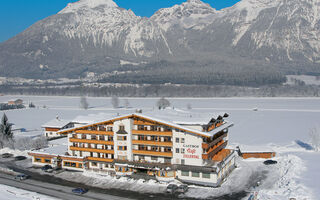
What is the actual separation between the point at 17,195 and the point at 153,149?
2624 centimetres

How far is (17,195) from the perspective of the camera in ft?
185

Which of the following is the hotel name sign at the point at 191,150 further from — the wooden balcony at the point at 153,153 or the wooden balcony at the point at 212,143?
the wooden balcony at the point at 153,153

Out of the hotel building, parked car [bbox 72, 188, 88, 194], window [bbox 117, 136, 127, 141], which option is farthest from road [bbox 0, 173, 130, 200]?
window [bbox 117, 136, 127, 141]

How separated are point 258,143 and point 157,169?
47592mm

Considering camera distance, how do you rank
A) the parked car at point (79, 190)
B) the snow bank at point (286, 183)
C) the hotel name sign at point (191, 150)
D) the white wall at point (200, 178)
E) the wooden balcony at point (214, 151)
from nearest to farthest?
the snow bank at point (286, 183), the parked car at point (79, 190), the white wall at point (200, 178), the wooden balcony at point (214, 151), the hotel name sign at point (191, 150)

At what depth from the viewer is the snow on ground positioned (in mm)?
54819

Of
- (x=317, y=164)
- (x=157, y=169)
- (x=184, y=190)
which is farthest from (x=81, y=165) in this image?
(x=317, y=164)

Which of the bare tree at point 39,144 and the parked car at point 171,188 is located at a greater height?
the bare tree at point 39,144

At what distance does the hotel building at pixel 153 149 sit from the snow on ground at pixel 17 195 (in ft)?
43.9

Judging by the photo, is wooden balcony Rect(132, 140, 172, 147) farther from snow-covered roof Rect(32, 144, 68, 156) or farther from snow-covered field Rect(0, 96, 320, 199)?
snow-covered roof Rect(32, 144, 68, 156)

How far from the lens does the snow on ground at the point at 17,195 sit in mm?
54819

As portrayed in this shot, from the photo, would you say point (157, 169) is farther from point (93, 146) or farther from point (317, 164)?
point (317, 164)

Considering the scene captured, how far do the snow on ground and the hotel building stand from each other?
13.4 metres

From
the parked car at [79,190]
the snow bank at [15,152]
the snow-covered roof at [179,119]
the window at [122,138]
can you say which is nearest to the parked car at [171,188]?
the snow-covered roof at [179,119]
